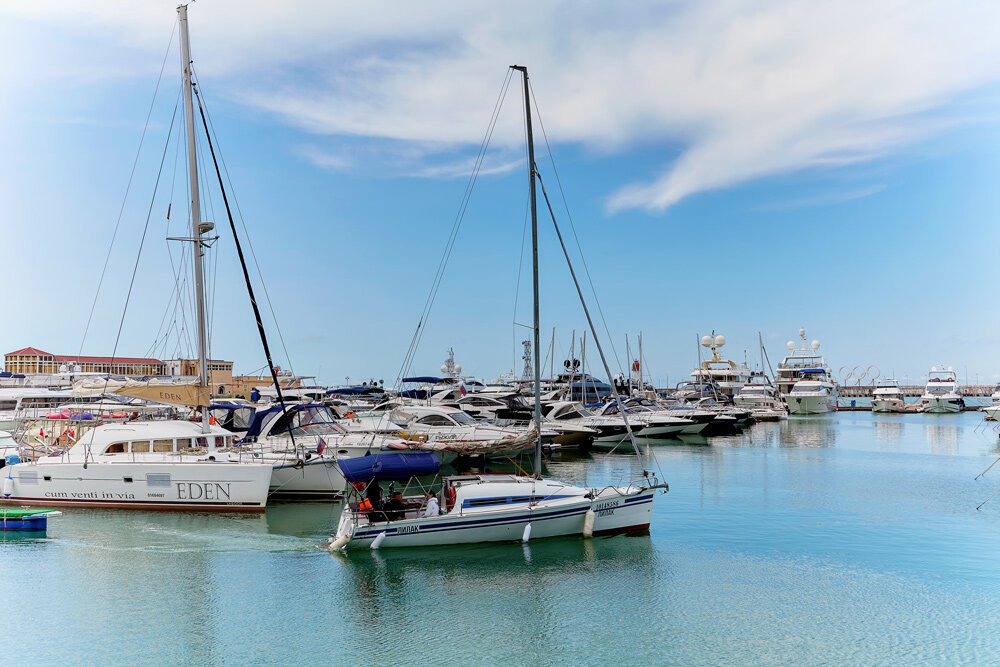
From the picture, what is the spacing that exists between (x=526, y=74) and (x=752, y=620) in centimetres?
1686

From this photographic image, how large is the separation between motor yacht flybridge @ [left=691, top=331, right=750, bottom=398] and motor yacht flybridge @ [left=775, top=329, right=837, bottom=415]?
5.91m

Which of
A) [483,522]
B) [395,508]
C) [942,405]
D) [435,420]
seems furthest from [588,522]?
[942,405]

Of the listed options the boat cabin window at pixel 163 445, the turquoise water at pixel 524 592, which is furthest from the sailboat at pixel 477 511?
the boat cabin window at pixel 163 445

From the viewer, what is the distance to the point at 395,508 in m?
20.5

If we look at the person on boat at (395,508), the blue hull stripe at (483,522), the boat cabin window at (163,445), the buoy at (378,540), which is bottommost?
the buoy at (378,540)

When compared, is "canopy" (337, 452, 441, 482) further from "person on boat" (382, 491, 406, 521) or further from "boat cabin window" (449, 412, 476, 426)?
"boat cabin window" (449, 412, 476, 426)

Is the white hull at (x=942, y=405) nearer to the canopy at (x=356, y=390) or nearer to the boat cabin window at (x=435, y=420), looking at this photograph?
the canopy at (x=356, y=390)

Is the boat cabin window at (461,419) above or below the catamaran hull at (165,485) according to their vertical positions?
above

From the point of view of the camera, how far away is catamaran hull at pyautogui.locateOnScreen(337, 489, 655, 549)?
64.2 feet

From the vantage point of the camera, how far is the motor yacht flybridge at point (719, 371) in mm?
109750

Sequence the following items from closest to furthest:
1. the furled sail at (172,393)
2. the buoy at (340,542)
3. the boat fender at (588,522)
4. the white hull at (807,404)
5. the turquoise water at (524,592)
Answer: the turquoise water at (524,592) < the buoy at (340,542) < the boat fender at (588,522) < the furled sail at (172,393) < the white hull at (807,404)

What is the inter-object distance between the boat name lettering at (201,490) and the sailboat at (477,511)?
208 inches

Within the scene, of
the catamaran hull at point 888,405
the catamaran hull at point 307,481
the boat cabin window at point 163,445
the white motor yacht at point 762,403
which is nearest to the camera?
the boat cabin window at point 163,445

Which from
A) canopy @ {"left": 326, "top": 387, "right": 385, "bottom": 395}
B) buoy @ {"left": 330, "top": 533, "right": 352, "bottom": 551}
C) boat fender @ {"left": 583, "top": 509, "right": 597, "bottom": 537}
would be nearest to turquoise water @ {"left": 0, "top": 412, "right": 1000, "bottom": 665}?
boat fender @ {"left": 583, "top": 509, "right": 597, "bottom": 537}
